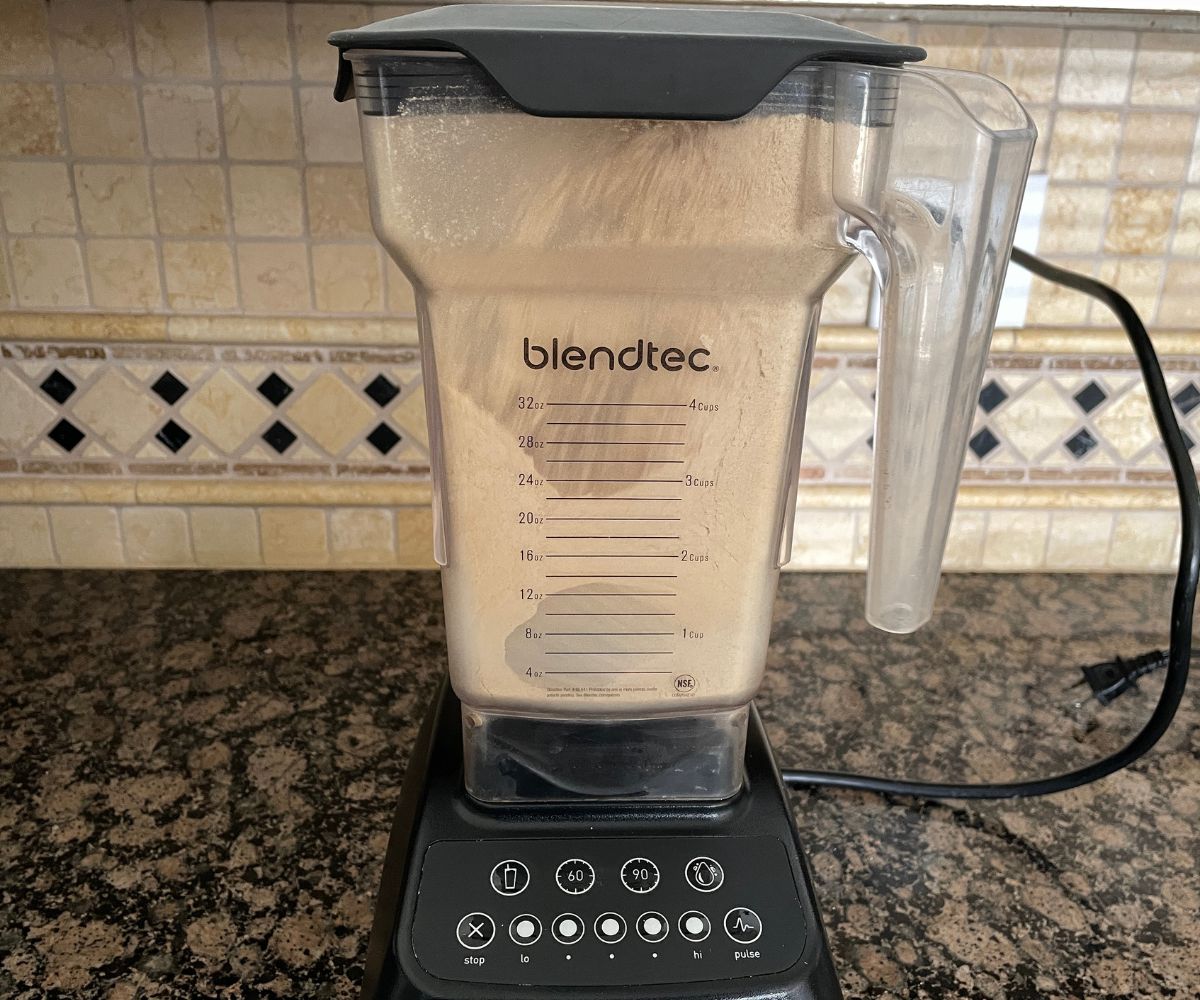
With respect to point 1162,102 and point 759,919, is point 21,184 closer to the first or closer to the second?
point 759,919

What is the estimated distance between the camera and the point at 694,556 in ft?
1.46

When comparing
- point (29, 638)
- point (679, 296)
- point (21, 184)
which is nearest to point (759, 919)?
point (679, 296)

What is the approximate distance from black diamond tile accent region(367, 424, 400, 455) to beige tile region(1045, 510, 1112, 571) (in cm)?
56

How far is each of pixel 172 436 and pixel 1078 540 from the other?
30.2 inches

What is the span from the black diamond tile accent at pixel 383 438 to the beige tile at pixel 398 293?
96 millimetres

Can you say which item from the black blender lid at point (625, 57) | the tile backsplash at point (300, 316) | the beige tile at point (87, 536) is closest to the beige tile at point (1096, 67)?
the tile backsplash at point (300, 316)

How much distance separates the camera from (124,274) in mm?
774

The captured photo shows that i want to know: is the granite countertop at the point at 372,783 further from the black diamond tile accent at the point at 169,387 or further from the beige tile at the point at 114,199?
the beige tile at the point at 114,199

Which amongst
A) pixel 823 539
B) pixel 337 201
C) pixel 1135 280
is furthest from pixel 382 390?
pixel 1135 280

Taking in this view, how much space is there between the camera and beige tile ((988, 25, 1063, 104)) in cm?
73

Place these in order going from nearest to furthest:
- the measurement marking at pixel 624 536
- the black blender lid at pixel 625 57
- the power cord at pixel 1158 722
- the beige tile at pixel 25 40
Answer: the black blender lid at pixel 625 57
the measurement marking at pixel 624 536
the power cord at pixel 1158 722
the beige tile at pixel 25 40

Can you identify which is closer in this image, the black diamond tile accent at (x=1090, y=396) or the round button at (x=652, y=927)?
the round button at (x=652, y=927)

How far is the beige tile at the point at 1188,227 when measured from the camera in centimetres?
79

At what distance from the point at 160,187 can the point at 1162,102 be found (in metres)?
0.74
